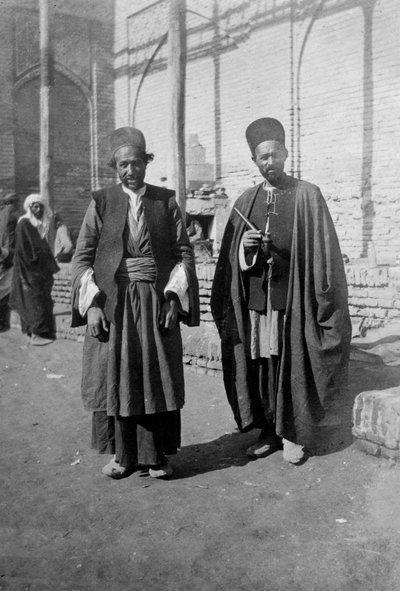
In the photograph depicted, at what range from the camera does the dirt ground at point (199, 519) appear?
2520mm

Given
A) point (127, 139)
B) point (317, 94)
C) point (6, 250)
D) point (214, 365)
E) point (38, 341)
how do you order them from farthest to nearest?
point (317, 94) → point (6, 250) → point (38, 341) → point (214, 365) → point (127, 139)

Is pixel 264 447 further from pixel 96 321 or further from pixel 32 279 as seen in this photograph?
pixel 32 279

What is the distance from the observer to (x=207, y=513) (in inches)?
122

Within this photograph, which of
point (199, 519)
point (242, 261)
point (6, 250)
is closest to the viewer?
point (199, 519)

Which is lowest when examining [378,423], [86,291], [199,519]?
[199,519]

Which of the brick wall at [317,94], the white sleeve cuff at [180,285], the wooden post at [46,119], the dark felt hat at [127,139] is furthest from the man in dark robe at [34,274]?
the dark felt hat at [127,139]

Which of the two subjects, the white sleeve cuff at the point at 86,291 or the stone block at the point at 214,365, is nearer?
the white sleeve cuff at the point at 86,291

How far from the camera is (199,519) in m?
3.04

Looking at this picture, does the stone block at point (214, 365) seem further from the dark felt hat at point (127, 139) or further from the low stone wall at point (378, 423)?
the dark felt hat at point (127, 139)

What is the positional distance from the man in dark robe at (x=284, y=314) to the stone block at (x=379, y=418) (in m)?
0.12

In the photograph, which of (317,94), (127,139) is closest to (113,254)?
(127,139)

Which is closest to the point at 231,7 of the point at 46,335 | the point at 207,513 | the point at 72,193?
the point at 72,193

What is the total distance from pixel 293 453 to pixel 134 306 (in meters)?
1.31

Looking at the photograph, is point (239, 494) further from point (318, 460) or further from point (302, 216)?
point (302, 216)
